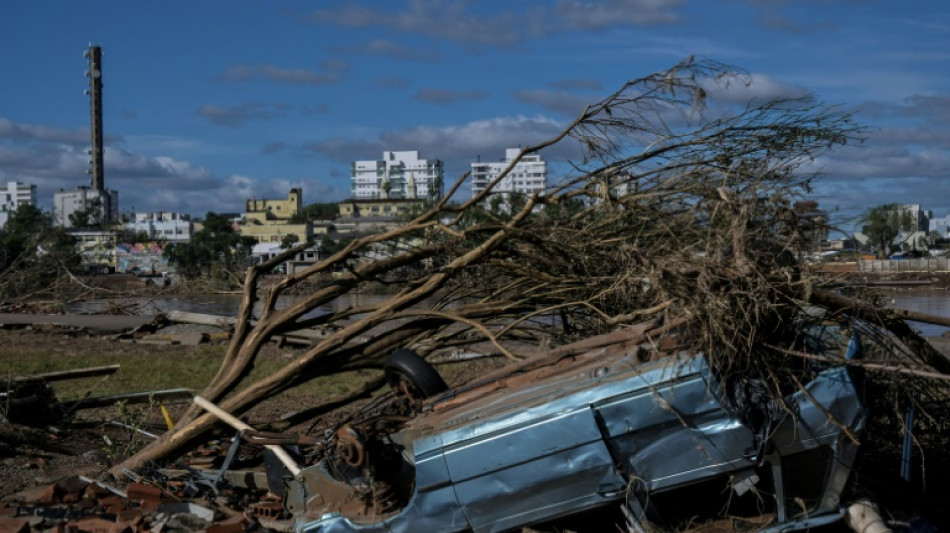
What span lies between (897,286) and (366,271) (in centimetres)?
406

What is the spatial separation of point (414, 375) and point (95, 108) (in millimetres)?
98500

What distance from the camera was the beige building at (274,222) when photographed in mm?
103312

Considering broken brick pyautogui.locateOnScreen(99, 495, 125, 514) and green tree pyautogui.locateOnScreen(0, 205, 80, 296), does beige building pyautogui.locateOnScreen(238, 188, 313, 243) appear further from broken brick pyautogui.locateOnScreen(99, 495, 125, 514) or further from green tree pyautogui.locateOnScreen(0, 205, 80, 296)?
broken brick pyautogui.locateOnScreen(99, 495, 125, 514)

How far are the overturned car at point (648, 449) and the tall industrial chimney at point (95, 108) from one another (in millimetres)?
98610

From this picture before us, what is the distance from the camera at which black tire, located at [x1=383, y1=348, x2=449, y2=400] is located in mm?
6839

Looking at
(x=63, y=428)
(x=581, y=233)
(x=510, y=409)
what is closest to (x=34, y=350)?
(x=63, y=428)

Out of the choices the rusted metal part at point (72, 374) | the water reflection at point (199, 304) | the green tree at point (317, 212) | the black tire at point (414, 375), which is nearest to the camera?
the black tire at point (414, 375)

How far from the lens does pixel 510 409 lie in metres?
5.59

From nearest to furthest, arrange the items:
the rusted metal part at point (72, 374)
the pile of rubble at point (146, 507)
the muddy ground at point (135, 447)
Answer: the muddy ground at point (135, 447) → the pile of rubble at point (146, 507) → the rusted metal part at point (72, 374)

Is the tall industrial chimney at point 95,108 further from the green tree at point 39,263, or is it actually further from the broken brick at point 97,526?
the broken brick at point 97,526

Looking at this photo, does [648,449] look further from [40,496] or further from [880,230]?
[880,230]

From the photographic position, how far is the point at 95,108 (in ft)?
319

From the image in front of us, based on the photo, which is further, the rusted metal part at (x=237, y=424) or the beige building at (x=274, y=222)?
the beige building at (x=274, y=222)

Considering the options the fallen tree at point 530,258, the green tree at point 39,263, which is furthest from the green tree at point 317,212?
the fallen tree at point 530,258
